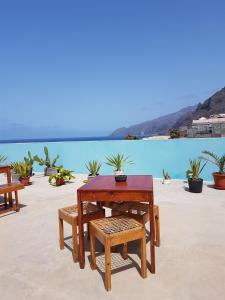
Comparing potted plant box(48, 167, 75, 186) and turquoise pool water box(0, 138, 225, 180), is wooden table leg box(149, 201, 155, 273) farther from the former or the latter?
turquoise pool water box(0, 138, 225, 180)

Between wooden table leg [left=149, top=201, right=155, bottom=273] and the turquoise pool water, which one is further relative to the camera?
the turquoise pool water

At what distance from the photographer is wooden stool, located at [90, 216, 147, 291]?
7.00ft

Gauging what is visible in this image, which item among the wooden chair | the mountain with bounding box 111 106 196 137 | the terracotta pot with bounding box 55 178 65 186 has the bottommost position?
the terracotta pot with bounding box 55 178 65 186

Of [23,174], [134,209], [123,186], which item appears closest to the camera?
[123,186]

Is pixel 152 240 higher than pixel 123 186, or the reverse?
pixel 123 186

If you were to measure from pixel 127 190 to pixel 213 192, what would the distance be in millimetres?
3722

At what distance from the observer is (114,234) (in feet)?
7.11

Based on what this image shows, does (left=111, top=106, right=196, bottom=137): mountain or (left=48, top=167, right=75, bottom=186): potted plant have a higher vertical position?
(left=111, top=106, right=196, bottom=137): mountain

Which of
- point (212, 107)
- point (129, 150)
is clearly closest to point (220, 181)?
point (129, 150)

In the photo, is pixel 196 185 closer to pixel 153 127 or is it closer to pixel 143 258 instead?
pixel 143 258

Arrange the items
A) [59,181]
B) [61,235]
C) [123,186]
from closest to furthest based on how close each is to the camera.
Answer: [123,186], [61,235], [59,181]

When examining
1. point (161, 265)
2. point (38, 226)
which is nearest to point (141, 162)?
point (38, 226)

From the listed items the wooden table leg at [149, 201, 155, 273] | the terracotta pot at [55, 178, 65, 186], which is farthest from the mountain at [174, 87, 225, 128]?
the wooden table leg at [149, 201, 155, 273]

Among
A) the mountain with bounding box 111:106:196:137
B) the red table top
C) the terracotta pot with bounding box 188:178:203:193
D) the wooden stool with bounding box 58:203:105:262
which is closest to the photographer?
the red table top
